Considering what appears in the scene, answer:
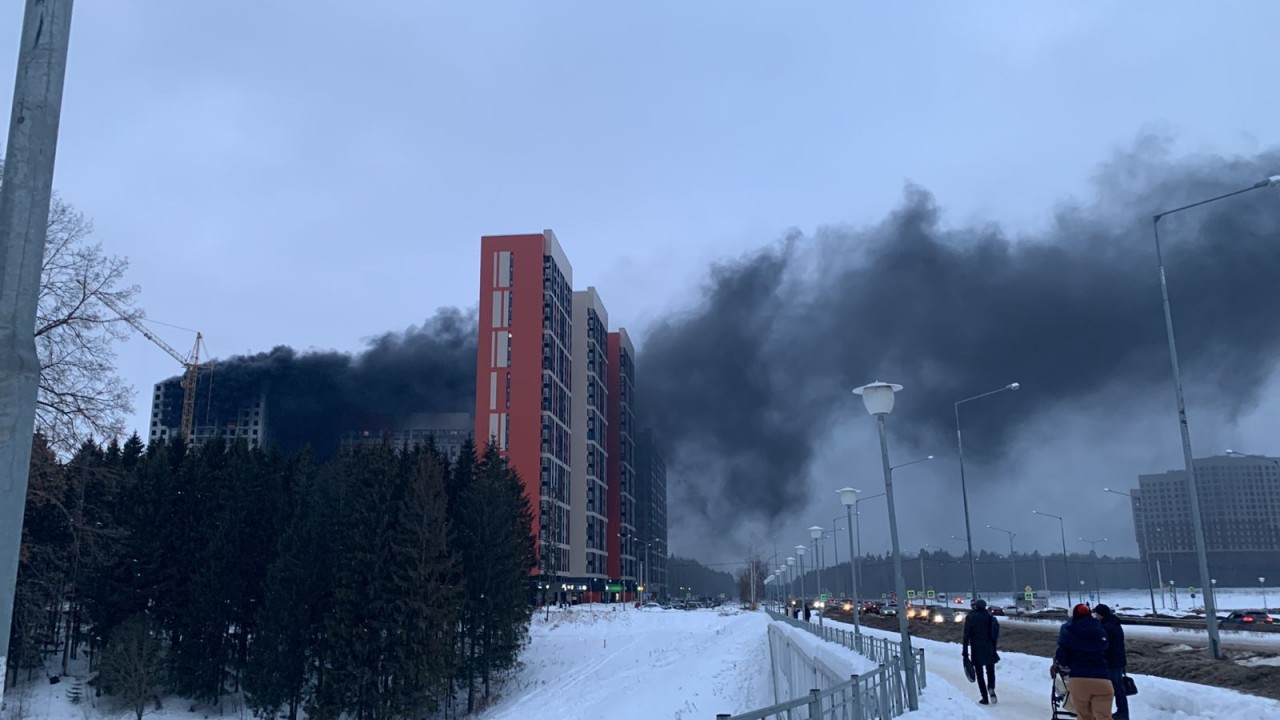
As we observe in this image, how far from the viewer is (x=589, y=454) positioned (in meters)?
148

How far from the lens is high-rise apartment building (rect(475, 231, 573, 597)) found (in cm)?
12475

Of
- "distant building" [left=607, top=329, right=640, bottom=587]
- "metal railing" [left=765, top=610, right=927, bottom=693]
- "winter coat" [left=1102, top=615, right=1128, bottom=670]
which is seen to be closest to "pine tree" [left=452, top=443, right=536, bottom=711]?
"metal railing" [left=765, top=610, right=927, bottom=693]

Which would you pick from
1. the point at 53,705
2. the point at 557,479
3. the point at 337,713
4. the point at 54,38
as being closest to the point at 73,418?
the point at 54,38

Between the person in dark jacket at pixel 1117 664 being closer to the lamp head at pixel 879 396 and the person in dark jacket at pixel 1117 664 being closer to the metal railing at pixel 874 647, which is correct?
the metal railing at pixel 874 647

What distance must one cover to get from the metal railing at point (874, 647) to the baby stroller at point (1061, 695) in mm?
2944

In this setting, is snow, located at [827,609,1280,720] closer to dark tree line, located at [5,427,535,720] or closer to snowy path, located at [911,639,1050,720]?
snowy path, located at [911,639,1050,720]

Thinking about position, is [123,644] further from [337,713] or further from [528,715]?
[528,715]

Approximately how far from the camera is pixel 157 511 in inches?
2147

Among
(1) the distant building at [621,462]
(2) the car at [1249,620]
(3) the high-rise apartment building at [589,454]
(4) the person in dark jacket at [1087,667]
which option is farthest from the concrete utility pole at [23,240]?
(1) the distant building at [621,462]

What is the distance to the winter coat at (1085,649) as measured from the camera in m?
12.8

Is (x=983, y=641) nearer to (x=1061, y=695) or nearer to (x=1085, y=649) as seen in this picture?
(x=1061, y=695)

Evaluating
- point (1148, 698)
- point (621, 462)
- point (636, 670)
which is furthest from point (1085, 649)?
point (621, 462)

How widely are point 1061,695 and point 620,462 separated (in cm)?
16221

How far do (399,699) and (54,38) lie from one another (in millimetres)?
46322
